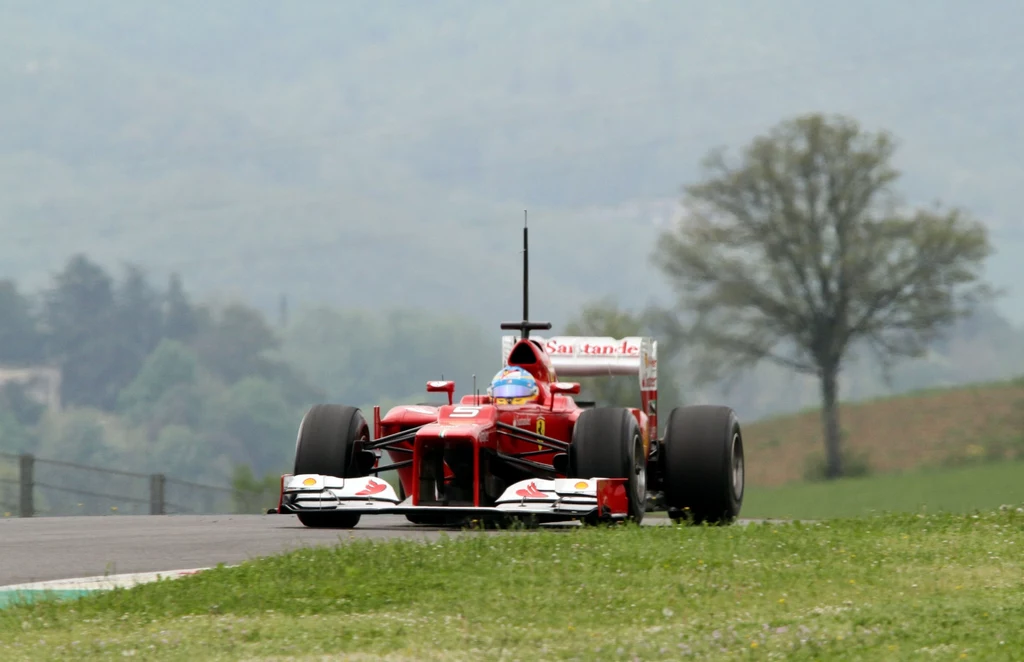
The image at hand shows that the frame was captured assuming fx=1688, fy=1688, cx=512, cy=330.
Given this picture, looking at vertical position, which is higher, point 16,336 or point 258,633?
point 16,336

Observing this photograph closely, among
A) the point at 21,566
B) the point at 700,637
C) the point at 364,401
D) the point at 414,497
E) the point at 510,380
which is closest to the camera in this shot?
the point at 700,637

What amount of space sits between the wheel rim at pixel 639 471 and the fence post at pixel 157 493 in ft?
42.8

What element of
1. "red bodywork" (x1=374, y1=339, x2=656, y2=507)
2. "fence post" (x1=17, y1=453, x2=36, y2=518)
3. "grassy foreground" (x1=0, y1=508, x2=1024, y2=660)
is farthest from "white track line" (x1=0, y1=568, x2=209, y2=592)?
"fence post" (x1=17, y1=453, x2=36, y2=518)

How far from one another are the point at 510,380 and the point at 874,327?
47.2m

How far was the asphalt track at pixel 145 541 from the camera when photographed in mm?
13883

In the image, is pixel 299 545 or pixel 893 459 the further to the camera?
pixel 893 459

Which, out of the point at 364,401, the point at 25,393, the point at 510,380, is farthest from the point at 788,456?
the point at 25,393

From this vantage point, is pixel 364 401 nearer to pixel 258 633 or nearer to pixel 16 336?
pixel 16 336

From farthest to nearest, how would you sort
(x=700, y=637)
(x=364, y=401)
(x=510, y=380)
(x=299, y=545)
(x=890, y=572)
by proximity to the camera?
(x=364, y=401) → (x=510, y=380) → (x=299, y=545) → (x=890, y=572) → (x=700, y=637)

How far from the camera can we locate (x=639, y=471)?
58.4 feet

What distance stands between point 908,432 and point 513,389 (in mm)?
49177

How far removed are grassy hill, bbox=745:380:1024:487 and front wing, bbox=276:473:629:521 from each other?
46.2 metres

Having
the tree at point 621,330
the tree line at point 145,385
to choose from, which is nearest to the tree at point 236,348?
the tree line at point 145,385

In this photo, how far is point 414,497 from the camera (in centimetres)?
1748
